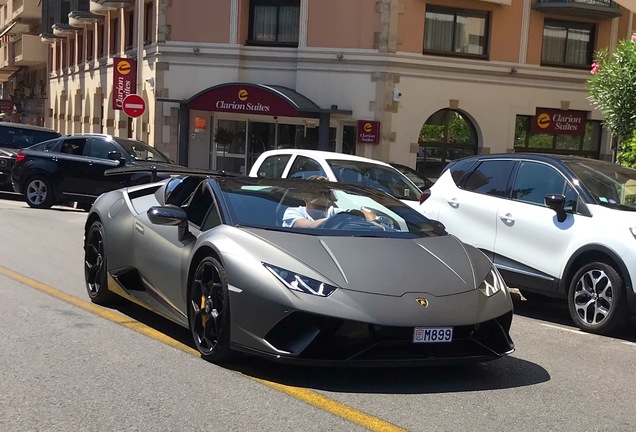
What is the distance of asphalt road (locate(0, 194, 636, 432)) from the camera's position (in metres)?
4.59

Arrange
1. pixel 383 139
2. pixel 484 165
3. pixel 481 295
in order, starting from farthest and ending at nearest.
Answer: pixel 383 139
pixel 484 165
pixel 481 295

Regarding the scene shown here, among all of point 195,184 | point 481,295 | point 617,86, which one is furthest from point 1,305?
point 617,86

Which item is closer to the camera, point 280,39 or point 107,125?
point 280,39

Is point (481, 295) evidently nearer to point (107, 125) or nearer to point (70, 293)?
point (70, 293)

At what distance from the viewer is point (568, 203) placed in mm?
8070

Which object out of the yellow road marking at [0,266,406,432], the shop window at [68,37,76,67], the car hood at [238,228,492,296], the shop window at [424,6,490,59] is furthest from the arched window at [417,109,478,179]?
the shop window at [68,37,76,67]

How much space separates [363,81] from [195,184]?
18588 millimetres

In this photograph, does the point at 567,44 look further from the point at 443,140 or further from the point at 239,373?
the point at 239,373

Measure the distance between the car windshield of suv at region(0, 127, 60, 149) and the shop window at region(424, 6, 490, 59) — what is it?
37.3 feet

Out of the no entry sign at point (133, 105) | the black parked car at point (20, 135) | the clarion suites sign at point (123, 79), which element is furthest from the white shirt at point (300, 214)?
the clarion suites sign at point (123, 79)

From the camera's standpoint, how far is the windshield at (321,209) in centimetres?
593

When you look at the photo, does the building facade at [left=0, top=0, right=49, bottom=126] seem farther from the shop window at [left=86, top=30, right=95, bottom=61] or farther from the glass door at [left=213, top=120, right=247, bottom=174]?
the glass door at [left=213, top=120, right=247, bottom=174]

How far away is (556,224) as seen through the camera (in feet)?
26.6

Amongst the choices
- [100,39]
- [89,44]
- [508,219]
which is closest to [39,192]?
[508,219]
